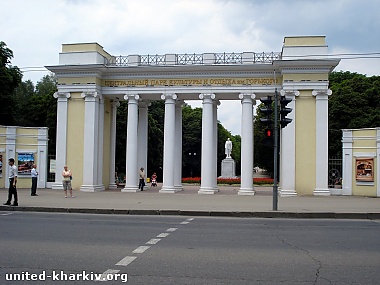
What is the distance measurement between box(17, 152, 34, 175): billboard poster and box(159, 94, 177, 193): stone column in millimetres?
8638

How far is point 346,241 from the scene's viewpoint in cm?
1066

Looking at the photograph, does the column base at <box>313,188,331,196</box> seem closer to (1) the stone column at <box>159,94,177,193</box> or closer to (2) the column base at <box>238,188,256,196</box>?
(2) the column base at <box>238,188,256,196</box>

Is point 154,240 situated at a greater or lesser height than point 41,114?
lesser

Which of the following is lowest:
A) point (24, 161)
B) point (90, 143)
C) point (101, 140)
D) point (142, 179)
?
point (142, 179)

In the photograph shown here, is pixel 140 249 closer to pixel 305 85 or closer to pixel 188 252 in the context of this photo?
pixel 188 252

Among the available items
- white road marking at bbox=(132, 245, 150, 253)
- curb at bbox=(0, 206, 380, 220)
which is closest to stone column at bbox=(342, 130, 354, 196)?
curb at bbox=(0, 206, 380, 220)

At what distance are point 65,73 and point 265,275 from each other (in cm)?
2477

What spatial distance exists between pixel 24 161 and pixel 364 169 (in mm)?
20874

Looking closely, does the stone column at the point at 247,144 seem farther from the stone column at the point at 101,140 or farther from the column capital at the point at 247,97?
the stone column at the point at 101,140

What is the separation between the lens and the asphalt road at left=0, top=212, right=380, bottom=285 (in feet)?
23.5

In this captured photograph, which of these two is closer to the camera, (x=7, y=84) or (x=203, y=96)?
(x=203, y=96)

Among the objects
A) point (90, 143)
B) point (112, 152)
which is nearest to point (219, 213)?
point (90, 143)

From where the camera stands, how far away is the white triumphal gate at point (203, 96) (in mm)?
26734

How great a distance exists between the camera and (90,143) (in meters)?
28.8
